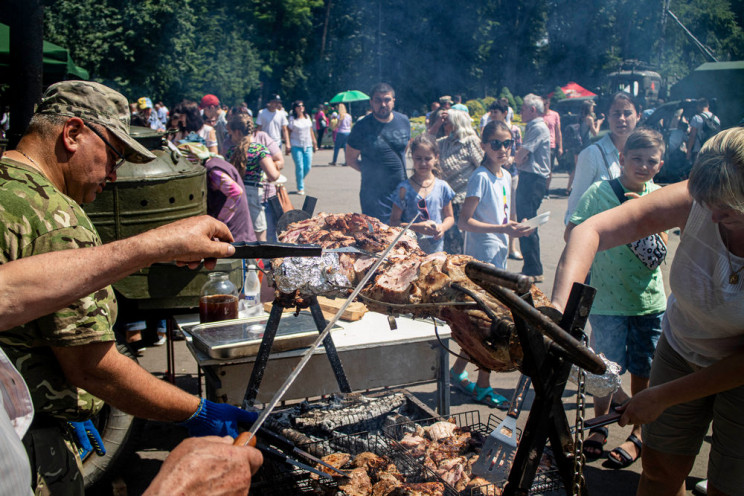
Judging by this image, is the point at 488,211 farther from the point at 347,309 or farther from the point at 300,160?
the point at 300,160

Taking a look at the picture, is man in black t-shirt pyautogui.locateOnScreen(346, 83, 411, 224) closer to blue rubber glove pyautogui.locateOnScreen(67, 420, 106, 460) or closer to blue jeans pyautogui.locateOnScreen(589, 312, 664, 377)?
blue jeans pyautogui.locateOnScreen(589, 312, 664, 377)

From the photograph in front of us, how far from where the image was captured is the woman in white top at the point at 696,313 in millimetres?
2123

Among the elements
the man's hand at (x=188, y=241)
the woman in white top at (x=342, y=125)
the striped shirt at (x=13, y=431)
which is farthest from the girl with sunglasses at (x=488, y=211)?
the woman in white top at (x=342, y=125)

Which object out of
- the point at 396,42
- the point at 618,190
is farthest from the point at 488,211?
the point at 396,42

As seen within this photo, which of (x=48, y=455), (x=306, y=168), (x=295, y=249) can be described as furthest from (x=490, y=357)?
(x=306, y=168)

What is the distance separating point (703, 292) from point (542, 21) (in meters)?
17.5

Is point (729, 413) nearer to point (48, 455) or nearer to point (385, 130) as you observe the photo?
point (48, 455)

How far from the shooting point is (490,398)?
4.70 meters

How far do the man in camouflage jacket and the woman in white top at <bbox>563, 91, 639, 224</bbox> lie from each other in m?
3.74

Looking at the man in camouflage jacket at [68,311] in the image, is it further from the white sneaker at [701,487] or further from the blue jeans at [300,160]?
the blue jeans at [300,160]

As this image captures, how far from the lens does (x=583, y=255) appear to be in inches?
92.1

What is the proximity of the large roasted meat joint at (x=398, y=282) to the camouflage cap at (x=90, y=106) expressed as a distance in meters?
1.09

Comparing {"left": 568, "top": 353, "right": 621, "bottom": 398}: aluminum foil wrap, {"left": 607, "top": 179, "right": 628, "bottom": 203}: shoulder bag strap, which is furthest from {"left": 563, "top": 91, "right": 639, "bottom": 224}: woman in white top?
{"left": 568, "top": 353, "right": 621, "bottom": 398}: aluminum foil wrap

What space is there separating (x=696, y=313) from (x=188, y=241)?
2.03 meters
